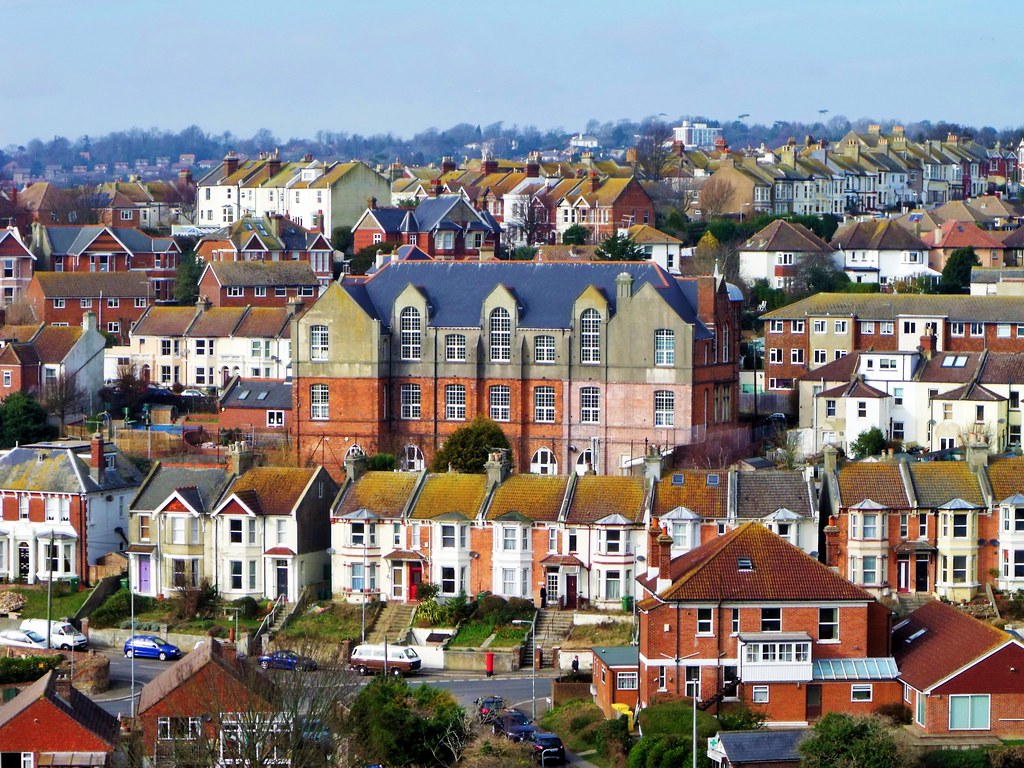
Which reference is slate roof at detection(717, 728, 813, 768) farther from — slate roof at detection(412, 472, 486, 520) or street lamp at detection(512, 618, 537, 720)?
slate roof at detection(412, 472, 486, 520)

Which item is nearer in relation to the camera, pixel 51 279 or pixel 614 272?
pixel 614 272

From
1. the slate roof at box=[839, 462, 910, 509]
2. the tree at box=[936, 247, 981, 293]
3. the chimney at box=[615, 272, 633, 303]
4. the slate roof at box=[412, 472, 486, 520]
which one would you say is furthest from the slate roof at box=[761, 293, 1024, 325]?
the slate roof at box=[412, 472, 486, 520]

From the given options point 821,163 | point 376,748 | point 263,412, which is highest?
point 821,163

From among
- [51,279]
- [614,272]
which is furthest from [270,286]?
[614,272]

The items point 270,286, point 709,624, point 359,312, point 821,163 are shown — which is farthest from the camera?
point 821,163

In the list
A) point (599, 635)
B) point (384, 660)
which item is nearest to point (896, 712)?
point (599, 635)

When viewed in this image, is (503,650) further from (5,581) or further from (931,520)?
(5,581)
